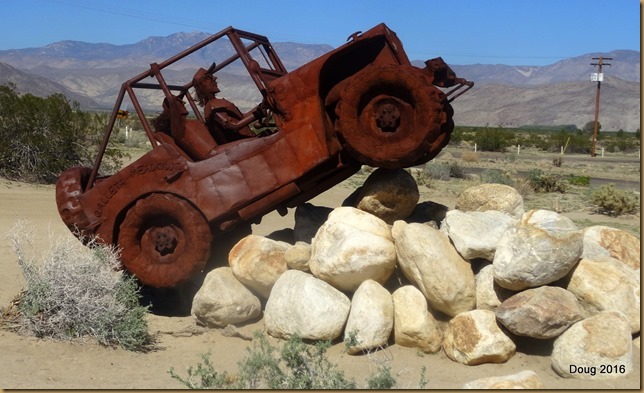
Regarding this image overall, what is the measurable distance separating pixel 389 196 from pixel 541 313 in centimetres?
220

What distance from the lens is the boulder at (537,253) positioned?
6945mm

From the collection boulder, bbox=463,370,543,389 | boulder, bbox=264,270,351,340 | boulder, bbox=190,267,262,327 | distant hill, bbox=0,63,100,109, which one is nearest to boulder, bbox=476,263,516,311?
boulder, bbox=264,270,351,340

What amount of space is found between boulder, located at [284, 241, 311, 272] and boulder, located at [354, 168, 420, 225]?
2.64 ft

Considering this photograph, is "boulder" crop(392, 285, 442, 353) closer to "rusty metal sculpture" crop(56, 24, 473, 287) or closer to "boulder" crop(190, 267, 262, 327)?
"rusty metal sculpture" crop(56, 24, 473, 287)

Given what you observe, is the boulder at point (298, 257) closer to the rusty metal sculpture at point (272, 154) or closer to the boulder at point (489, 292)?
Result: the rusty metal sculpture at point (272, 154)

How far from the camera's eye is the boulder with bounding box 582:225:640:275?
810 cm

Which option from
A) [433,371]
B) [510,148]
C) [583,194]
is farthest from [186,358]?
[510,148]

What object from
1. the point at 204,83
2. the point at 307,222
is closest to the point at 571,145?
the point at 307,222

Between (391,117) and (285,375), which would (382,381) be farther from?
(391,117)

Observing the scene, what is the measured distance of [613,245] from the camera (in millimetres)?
8297

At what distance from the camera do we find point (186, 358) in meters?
7.45

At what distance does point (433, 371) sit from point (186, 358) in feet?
7.12

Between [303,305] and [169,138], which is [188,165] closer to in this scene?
[169,138]

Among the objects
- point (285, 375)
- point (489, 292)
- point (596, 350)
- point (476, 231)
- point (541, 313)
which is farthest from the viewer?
point (476, 231)
